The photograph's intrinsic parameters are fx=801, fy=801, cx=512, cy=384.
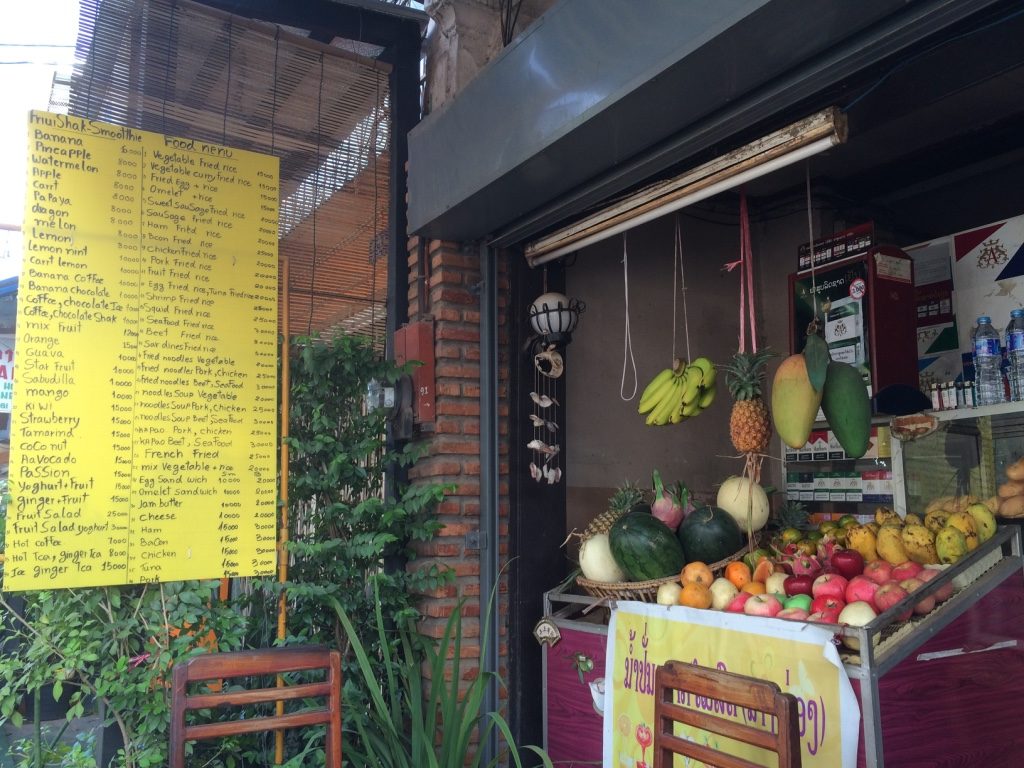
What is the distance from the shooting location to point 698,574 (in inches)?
112

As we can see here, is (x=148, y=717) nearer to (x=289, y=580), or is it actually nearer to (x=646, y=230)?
(x=289, y=580)

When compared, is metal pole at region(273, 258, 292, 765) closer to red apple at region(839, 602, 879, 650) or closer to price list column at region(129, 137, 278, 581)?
price list column at region(129, 137, 278, 581)

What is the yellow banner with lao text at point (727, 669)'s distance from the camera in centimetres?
215

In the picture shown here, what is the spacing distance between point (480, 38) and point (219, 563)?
98.2 inches

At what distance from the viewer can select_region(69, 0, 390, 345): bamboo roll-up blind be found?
10.9ft

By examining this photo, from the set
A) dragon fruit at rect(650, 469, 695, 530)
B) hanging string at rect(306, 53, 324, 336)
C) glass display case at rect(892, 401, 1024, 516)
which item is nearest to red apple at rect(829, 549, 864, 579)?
dragon fruit at rect(650, 469, 695, 530)

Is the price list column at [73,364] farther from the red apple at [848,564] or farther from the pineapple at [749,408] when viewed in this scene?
the red apple at [848,564]

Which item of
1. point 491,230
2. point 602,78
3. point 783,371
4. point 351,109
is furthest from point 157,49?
point 783,371

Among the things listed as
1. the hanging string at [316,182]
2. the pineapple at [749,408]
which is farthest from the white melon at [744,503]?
the hanging string at [316,182]

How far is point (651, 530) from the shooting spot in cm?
302

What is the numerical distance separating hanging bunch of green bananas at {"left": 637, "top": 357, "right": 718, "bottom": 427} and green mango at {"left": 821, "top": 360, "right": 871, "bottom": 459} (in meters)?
0.63

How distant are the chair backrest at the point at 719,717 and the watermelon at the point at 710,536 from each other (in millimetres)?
1012

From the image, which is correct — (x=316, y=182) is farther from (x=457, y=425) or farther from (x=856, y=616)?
(x=856, y=616)

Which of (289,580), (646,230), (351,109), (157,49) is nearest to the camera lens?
(289,580)
